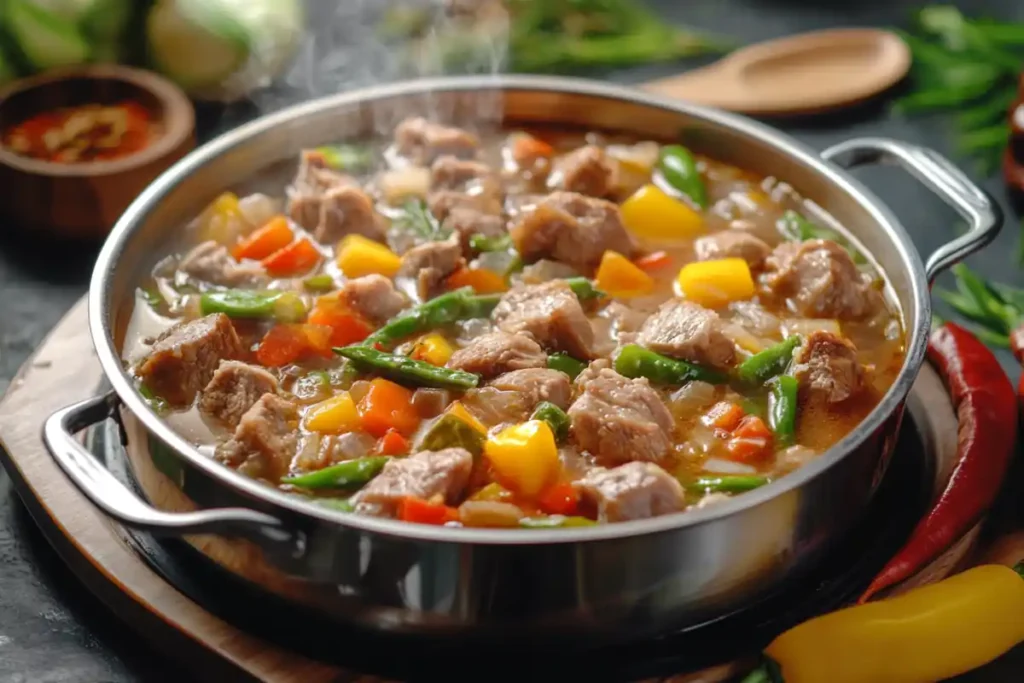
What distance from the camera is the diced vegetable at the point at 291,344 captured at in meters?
3.39

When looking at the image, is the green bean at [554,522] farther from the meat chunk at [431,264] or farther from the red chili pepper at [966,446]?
the meat chunk at [431,264]

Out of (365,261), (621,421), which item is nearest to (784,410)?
(621,421)

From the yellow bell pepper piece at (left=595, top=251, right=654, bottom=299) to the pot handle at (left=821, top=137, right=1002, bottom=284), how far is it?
0.83 meters

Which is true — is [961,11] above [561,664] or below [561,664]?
above

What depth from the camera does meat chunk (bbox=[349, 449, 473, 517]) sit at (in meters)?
2.79

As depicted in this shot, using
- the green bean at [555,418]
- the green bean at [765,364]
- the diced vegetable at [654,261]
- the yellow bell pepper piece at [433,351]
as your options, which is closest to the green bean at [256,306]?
the yellow bell pepper piece at [433,351]

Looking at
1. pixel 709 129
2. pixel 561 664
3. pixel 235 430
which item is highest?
pixel 709 129

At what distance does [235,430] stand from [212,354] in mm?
277

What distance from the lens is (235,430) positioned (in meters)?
3.10

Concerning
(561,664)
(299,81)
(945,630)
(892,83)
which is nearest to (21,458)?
(561,664)

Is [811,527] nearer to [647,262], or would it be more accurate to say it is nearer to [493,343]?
[493,343]

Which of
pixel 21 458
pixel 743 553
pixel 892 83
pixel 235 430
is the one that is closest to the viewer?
pixel 743 553

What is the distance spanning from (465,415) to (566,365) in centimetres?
40

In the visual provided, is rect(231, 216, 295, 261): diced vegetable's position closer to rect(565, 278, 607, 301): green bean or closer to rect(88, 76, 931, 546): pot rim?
rect(88, 76, 931, 546): pot rim
